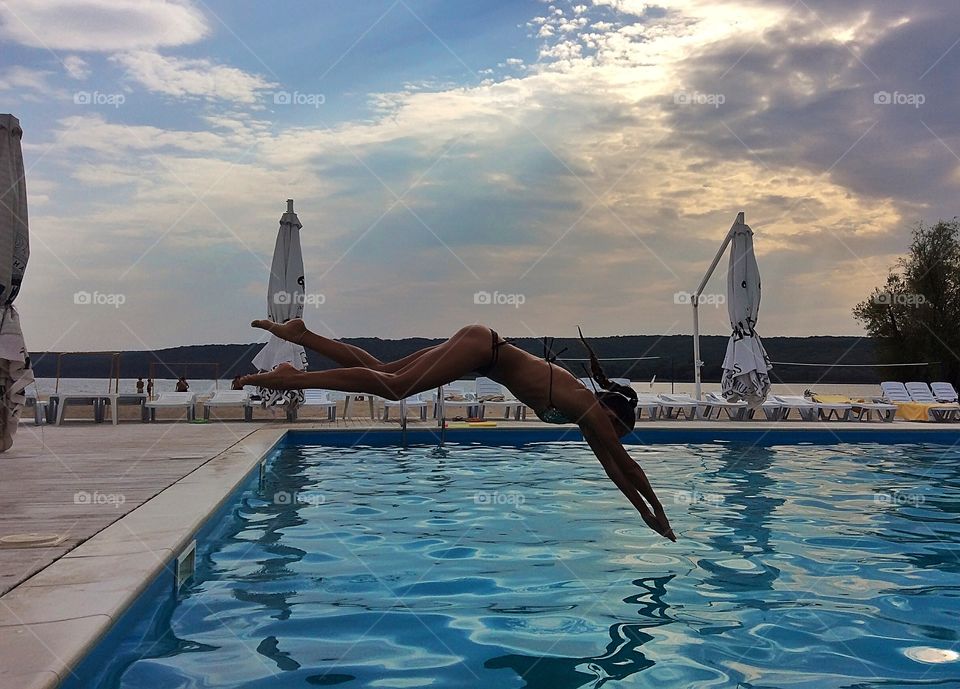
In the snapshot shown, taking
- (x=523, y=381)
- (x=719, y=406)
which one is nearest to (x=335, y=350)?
(x=523, y=381)

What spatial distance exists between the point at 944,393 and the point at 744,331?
→ 595 centimetres

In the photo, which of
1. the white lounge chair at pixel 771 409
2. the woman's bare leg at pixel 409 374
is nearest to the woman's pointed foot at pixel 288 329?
the woman's bare leg at pixel 409 374

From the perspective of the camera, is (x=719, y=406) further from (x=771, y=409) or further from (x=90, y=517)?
(x=90, y=517)

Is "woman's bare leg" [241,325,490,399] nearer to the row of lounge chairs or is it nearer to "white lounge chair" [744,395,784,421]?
the row of lounge chairs

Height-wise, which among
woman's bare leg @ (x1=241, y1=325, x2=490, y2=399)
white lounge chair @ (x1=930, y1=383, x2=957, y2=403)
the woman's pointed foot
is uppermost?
the woman's pointed foot

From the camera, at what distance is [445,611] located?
3875 millimetres

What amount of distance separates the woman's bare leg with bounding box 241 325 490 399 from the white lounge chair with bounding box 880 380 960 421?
14192 millimetres

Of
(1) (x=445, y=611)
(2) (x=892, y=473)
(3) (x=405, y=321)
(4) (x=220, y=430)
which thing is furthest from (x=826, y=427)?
(1) (x=445, y=611)

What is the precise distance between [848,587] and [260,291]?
35.3 ft

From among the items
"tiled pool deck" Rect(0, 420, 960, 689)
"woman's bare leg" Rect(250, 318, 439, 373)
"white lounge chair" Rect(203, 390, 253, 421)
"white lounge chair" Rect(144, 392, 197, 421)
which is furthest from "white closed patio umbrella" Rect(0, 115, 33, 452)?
"woman's bare leg" Rect(250, 318, 439, 373)

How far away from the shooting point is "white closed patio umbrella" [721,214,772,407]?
13320 mm

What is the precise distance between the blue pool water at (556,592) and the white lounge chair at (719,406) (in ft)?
20.5

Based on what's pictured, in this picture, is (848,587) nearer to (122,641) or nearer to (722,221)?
(122,641)

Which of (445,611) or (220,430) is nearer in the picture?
(445,611)
